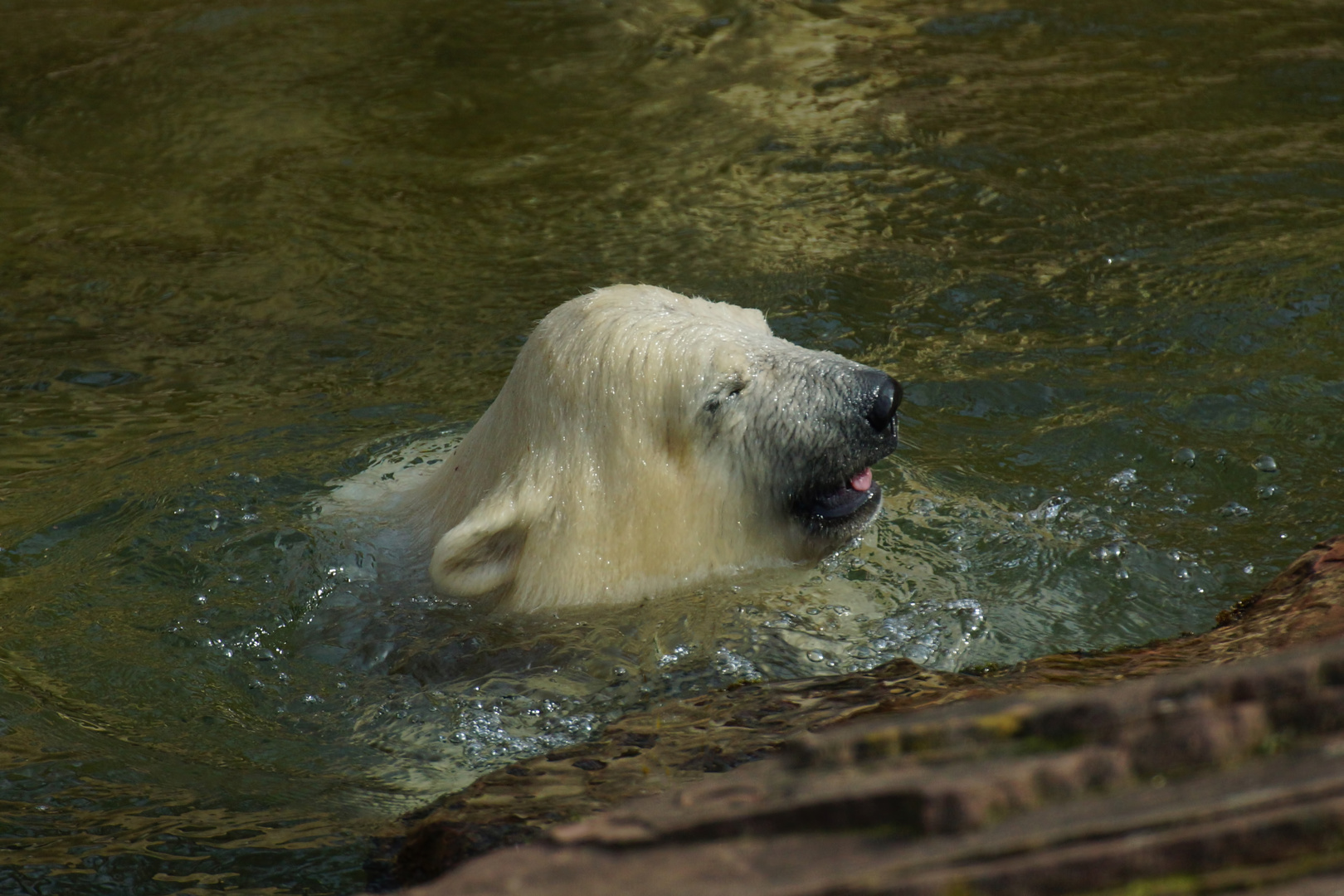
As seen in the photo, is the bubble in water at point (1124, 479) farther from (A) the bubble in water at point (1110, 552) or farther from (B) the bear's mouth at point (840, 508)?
(B) the bear's mouth at point (840, 508)

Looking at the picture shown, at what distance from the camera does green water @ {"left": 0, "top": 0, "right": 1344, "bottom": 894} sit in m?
3.68

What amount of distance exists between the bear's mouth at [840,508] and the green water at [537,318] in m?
0.23

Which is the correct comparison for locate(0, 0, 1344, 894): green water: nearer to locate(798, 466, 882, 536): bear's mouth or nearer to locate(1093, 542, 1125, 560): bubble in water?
locate(1093, 542, 1125, 560): bubble in water

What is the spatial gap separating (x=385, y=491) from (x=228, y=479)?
0.92m

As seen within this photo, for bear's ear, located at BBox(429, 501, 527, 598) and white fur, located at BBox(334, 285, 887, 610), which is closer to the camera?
bear's ear, located at BBox(429, 501, 527, 598)

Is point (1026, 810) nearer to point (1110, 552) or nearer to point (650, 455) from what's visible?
point (650, 455)

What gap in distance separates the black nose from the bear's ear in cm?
96

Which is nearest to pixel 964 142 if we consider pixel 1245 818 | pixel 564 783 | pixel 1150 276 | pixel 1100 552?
pixel 1150 276

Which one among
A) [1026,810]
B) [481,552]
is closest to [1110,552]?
[481,552]

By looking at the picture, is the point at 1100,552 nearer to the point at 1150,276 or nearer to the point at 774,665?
the point at 774,665

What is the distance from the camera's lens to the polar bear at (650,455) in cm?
370

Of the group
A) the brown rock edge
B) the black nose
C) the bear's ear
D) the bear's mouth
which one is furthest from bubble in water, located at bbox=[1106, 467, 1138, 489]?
the brown rock edge

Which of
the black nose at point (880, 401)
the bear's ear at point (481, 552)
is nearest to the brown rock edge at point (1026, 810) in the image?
the bear's ear at point (481, 552)

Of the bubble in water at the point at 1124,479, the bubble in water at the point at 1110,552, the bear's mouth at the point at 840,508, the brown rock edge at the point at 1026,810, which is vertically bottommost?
the bubble in water at the point at 1110,552
